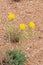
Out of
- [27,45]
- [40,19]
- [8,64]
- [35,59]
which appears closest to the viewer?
[8,64]

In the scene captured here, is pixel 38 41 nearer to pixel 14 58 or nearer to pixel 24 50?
pixel 24 50

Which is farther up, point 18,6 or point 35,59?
point 18,6

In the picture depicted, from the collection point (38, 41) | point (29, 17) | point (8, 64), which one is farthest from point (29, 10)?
point (8, 64)

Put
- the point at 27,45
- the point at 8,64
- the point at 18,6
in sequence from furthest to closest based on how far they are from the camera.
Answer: the point at 18,6, the point at 27,45, the point at 8,64

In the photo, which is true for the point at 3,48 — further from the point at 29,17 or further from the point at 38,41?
the point at 29,17

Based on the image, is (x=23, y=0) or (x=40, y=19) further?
(x=23, y=0)

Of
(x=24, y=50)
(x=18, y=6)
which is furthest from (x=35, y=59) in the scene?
(x=18, y=6)
